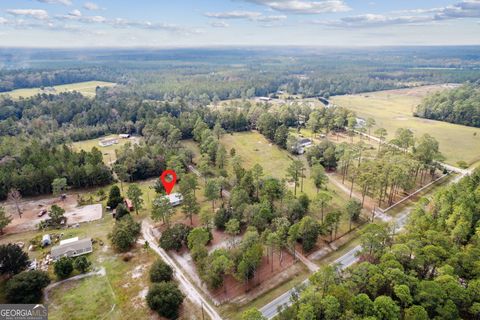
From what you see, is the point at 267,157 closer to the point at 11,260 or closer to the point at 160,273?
the point at 160,273

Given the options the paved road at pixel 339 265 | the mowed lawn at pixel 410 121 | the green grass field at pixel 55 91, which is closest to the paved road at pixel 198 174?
the paved road at pixel 339 265

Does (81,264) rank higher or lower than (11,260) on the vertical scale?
lower

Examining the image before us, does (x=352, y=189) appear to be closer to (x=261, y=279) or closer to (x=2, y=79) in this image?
(x=261, y=279)

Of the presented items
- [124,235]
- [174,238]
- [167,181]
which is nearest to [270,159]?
[167,181]

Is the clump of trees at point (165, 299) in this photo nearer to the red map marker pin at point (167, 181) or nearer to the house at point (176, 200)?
the house at point (176, 200)

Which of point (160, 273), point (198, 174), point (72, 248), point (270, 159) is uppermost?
point (270, 159)

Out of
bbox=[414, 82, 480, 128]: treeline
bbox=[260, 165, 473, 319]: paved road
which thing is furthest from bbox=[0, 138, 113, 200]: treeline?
bbox=[414, 82, 480, 128]: treeline

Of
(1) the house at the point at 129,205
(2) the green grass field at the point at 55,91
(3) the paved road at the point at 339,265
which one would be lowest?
(3) the paved road at the point at 339,265

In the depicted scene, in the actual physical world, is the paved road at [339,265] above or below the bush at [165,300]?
below
